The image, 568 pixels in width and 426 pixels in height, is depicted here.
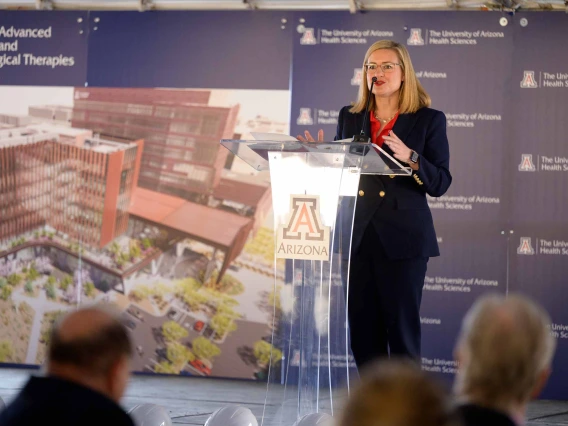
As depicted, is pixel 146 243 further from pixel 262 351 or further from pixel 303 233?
pixel 303 233

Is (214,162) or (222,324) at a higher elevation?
(214,162)

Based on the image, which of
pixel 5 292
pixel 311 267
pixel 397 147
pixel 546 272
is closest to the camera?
pixel 397 147

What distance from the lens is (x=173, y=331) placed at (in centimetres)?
596

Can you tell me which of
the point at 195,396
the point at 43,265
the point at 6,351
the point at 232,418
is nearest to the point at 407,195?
the point at 232,418

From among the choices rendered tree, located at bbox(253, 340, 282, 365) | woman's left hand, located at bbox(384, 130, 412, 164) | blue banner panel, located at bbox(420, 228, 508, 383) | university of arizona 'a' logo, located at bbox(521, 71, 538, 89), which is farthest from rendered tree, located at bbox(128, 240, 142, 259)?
woman's left hand, located at bbox(384, 130, 412, 164)

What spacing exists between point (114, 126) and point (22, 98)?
720mm

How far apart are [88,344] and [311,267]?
177 centimetres

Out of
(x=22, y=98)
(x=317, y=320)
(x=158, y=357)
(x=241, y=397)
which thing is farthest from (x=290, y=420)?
(x=22, y=98)

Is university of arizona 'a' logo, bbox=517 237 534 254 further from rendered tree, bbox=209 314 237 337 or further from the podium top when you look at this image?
the podium top

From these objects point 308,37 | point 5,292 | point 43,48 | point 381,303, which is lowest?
point 5,292

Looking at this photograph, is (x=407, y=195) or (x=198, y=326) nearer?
(x=407, y=195)

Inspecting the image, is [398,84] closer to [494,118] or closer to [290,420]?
[290,420]

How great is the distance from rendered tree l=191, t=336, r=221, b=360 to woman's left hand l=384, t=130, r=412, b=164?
126 inches

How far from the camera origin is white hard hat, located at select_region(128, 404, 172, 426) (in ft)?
10.2
